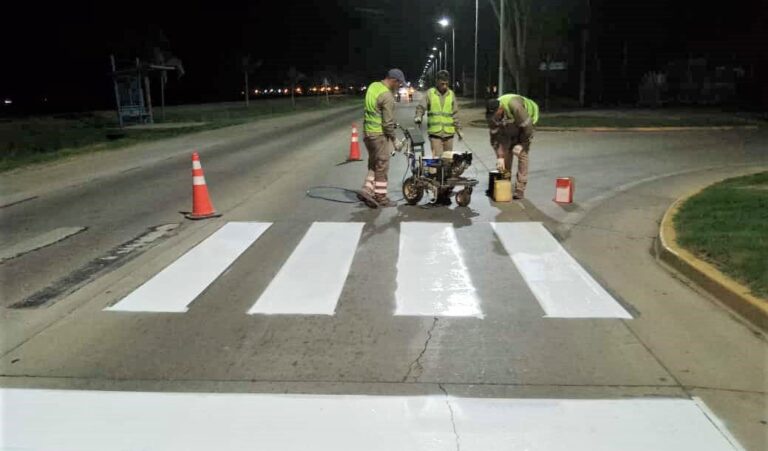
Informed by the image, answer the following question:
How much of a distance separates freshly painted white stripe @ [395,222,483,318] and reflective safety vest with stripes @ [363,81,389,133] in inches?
68.3

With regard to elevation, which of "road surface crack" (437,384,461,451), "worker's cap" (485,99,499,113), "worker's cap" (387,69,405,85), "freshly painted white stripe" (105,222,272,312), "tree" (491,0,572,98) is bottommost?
"road surface crack" (437,384,461,451)

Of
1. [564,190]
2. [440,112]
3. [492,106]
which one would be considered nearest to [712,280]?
[564,190]

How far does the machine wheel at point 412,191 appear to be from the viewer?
10078mm

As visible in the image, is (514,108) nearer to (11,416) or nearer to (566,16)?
(11,416)

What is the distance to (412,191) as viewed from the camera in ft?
33.2

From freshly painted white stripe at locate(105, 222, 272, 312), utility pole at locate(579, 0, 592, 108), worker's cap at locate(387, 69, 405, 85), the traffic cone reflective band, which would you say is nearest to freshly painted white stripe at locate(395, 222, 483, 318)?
freshly painted white stripe at locate(105, 222, 272, 312)

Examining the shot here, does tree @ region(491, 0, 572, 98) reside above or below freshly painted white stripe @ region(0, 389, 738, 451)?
above

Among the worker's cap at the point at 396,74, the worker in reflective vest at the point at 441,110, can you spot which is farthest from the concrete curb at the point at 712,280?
the worker's cap at the point at 396,74

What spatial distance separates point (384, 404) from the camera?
4.07 meters

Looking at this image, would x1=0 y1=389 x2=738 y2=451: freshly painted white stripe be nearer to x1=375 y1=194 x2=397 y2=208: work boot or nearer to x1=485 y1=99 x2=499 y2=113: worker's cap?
x1=375 y1=194 x2=397 y2=208: work boot

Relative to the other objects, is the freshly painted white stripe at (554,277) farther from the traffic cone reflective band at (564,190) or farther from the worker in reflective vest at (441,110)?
the worker in reflective vest at (441,110)

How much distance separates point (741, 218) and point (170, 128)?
25.1 meters

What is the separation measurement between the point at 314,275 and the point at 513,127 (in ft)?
15.9

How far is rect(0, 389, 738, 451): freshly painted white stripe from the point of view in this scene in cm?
364
